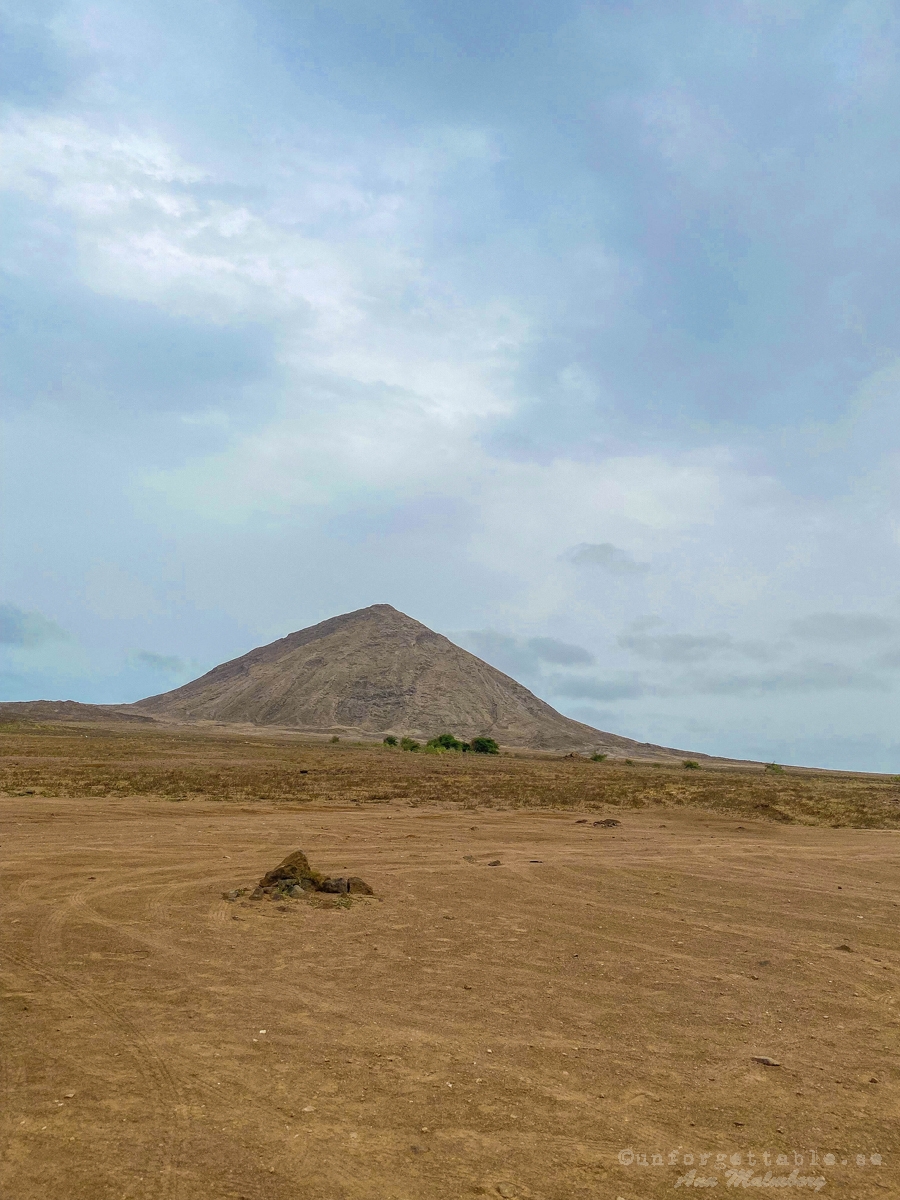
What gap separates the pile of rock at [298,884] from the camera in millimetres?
13477

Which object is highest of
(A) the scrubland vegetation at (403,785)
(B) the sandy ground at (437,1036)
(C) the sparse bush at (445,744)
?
(C) the sparse bush at (445,744)

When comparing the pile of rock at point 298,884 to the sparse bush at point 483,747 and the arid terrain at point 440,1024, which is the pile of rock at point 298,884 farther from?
the sparse bush at point 483,747

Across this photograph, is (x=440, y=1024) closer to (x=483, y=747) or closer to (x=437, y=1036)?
(x=437, y=1036)

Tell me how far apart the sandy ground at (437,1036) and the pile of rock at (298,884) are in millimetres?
657

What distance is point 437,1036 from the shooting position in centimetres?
742

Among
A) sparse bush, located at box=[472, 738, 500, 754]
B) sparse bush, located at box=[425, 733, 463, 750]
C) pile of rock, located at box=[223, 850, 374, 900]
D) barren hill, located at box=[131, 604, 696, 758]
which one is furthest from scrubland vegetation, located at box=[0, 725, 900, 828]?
barren hill, located at box=[131, 604, 696, 758]

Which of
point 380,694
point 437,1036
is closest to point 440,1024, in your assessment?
point 437,1036

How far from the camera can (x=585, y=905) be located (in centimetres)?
1371

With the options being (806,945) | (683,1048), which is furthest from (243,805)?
(683,1048)

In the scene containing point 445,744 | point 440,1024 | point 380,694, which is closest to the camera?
point 440,1024

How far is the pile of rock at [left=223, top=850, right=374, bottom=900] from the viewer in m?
13.5

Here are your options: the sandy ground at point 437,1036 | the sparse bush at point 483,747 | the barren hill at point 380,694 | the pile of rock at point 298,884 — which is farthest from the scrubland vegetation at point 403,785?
the barren hill at point 380,694

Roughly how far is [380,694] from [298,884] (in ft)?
464

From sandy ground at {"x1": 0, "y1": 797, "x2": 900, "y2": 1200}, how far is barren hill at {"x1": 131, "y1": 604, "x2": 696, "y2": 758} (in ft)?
360
